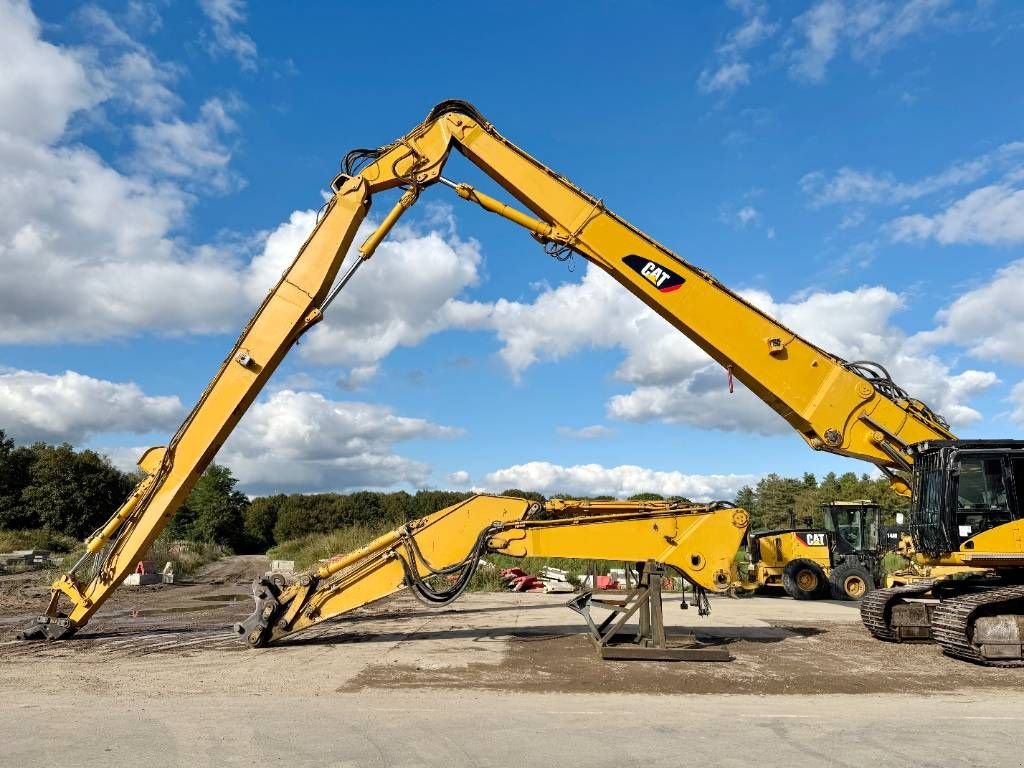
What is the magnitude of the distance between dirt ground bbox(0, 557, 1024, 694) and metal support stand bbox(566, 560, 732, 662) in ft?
0.74

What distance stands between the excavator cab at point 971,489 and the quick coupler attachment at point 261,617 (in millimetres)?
9873

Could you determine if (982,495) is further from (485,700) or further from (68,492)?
(68,492)

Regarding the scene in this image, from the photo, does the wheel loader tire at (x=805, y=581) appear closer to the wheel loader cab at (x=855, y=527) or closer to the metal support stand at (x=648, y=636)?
the wheel loader cab at (x=855, y=527)

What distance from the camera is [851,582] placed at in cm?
2081

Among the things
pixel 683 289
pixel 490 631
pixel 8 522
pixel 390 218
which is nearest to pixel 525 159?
pixel 390 218

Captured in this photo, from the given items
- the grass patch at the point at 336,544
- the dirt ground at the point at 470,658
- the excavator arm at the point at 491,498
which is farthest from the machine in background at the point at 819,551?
the grass patch at the point at 336,544

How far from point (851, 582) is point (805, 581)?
3.89 ft

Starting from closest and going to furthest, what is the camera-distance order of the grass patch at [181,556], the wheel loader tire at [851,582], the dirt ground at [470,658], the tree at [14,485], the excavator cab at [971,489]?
the dirt ground at [470,658]
the excavator cab at [971,489]
the wheel loader tire at [851,582]
the grass patch at [181,556]
the tree at [14,485]

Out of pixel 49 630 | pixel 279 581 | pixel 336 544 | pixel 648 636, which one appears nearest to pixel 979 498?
pixel 648 636

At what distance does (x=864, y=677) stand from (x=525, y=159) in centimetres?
867

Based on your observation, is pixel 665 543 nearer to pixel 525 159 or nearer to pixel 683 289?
pixel 683 289

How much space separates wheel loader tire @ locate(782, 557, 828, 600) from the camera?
21.3 meters

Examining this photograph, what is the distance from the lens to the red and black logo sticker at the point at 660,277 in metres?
11.5

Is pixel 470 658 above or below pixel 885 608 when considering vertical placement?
below
